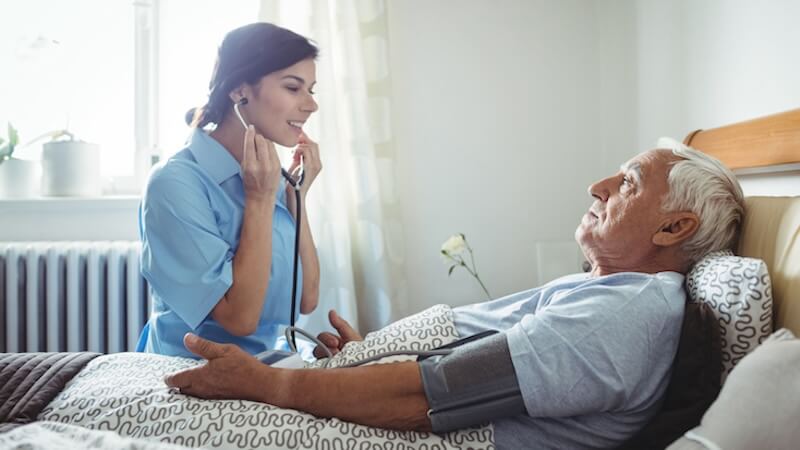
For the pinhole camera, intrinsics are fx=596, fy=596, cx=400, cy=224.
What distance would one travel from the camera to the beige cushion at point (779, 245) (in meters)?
0.94

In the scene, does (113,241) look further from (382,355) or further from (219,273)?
(382,355)

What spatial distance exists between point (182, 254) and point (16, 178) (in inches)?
68.9

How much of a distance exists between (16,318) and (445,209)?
68.9 inches

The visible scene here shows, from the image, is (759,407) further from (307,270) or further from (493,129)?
(493,129)

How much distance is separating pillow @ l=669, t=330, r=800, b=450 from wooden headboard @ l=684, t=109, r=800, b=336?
0.19 meters

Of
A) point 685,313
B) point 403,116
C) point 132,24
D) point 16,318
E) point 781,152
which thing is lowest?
point 16,318

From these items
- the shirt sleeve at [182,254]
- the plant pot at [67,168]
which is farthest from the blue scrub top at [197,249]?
the plant pot at [67,168]

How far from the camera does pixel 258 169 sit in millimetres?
1286

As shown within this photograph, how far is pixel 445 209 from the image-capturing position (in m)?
2.49

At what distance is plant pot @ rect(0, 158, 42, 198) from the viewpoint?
249 centimetres

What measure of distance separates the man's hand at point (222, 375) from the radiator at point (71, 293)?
149 centimetres

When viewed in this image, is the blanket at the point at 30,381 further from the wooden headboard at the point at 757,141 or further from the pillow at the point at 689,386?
the wooden headboard at the point at 757,141

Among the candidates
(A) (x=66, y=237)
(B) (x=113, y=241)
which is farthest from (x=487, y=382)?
(A) (x=66, y=237)

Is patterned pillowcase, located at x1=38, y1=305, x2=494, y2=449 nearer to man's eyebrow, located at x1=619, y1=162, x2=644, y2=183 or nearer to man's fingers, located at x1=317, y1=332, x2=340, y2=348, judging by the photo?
man's fingers, located at x1=317, y1=332, x2=340, y2=348
